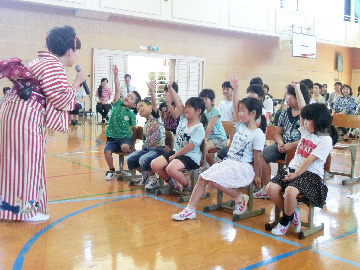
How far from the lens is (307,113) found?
3.09m

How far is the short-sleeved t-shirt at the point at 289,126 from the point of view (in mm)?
4043

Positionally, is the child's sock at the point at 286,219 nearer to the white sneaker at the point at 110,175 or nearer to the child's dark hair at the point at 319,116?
the child's dark hair at the point at 319,116

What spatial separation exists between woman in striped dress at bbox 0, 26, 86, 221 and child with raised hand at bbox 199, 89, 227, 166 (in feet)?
6.08

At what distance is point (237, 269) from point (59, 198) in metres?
2.11

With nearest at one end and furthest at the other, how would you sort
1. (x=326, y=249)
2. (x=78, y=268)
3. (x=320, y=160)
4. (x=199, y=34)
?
(x=78, y=268)
(x=326, y=249)
(x=320, y=160)
(x=199, y=34)

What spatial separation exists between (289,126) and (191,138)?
1.02 meters

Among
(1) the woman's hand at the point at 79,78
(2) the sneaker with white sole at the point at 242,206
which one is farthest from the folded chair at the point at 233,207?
(1) the woman's hand at the point at 79,78

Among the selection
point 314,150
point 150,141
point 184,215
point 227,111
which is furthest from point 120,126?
point 314,150

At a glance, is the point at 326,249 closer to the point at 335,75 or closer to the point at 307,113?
the point at 307,113

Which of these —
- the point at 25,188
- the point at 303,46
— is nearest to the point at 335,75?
the point at 303,46

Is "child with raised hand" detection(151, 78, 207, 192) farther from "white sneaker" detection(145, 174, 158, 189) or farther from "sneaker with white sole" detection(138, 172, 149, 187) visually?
"sneaker with white sole" detection(138, 172, 149, 187)

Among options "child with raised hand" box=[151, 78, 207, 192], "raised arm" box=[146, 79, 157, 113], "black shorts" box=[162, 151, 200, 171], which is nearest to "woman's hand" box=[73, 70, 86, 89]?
"raised arm" box=[146, 79, 157, 113]

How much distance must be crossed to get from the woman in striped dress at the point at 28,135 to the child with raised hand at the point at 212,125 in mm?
1852

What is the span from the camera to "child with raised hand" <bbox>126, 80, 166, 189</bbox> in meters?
4.30
